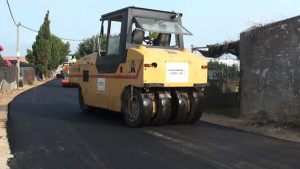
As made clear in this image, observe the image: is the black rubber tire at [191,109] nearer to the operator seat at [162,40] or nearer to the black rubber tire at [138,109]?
the black rubber tire at [138,109]

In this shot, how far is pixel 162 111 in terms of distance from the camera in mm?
8438

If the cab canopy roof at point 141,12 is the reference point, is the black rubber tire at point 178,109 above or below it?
below

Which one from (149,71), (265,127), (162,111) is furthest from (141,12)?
(265,127)

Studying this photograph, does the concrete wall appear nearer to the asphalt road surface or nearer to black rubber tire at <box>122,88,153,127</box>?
the asphalt road surface

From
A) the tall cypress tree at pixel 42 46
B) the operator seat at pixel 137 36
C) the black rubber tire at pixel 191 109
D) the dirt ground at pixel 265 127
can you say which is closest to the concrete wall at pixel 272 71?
the dirt ground at pixel 265 127

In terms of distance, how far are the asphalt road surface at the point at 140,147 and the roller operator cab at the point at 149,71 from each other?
1.62ft

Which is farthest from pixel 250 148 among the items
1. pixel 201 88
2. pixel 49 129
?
pixel 49 129

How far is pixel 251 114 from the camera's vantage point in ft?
31.3

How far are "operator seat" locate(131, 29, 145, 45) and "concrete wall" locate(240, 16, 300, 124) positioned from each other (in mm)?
3115

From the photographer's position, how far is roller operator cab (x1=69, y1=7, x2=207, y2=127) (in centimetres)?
830

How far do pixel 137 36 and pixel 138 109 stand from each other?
2.02m

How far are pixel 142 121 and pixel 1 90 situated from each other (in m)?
17.7

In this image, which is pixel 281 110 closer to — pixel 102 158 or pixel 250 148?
pixel 250 148

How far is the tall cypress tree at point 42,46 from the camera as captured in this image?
1833 inches
